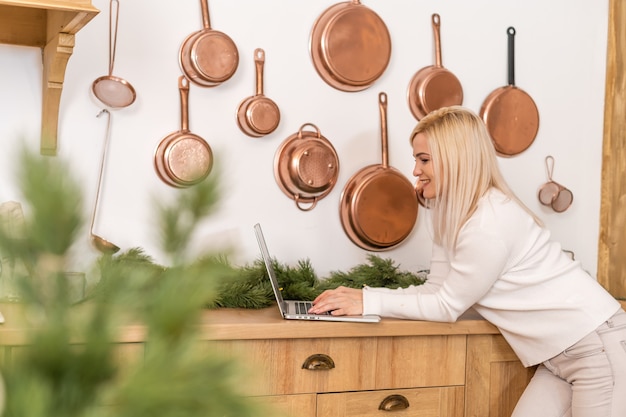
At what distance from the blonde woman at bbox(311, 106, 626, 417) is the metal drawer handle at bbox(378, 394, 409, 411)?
8.7 inches

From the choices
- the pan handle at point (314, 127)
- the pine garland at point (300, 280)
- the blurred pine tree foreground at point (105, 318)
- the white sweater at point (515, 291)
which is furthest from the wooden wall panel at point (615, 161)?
the blurred pine tree foreground at point (105, 318)

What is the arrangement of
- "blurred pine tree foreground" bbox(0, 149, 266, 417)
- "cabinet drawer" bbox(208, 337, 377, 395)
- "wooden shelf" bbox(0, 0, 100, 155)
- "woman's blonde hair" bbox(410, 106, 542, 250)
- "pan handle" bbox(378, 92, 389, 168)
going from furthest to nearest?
"pan handle" bbox(378, 92, 389, 168)
"woman's blonde hair" bbox(410, 106, 542, 250)
"cabinet drawer" bbox(208, 337, 377, 395)
"wooden shelf" bbox(0, 0, 100, 155)
"blurred pine tree foreground" bbox(0, 149, 266, 417)

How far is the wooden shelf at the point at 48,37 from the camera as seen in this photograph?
196 centimetres

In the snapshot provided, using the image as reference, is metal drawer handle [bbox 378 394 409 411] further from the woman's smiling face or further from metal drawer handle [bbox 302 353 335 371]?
the woman's smiling face

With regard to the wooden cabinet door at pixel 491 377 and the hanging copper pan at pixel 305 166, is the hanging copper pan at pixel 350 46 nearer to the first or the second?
the hanging copper pan at pixel 305 166

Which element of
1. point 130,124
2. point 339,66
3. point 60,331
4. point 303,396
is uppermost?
point 339,66

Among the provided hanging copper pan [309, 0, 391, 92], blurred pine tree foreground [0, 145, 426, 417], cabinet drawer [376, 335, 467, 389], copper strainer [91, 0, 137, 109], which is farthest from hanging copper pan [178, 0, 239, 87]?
blurred pine tree foreground [0, 145, 426, 417]

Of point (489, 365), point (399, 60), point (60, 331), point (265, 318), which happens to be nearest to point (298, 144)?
point (399, 60)

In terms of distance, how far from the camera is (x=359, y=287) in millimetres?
2457

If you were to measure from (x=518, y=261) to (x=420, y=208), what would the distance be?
696 mm

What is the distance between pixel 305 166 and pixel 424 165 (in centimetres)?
45

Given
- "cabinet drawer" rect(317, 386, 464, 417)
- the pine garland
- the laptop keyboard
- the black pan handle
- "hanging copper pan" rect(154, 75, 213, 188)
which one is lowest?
"cabinet drawer" rect(317, 386, 464, 417)

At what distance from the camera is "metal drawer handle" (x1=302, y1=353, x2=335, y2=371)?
2094mm

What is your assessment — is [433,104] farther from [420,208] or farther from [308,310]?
[308,310]
